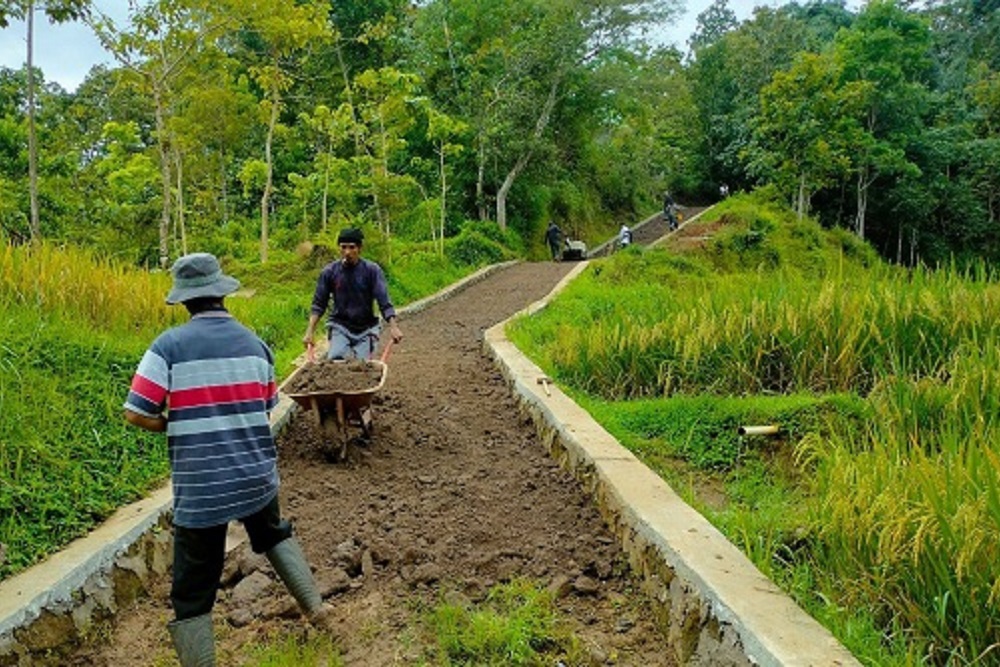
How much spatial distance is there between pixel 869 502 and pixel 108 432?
4007mm

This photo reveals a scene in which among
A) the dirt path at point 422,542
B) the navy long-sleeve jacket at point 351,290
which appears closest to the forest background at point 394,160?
the dirt path at point 422,542

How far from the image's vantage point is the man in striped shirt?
9.72ft

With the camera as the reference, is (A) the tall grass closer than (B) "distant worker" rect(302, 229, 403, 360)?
Yes

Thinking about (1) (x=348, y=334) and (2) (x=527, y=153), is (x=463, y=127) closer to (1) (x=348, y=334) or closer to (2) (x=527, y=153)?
(2) (x=527, y=153)

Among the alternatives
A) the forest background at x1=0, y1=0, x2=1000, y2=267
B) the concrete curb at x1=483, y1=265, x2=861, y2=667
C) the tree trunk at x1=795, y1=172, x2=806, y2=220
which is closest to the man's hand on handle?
the concrete curb at x1=483, y1=265, x2=861, y2=667

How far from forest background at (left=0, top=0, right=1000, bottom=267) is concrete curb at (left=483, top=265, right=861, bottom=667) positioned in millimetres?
6399

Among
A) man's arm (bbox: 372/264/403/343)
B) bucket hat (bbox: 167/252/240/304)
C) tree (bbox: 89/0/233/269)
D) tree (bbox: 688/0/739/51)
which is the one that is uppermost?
tree (bbox: 688/0/739/51)

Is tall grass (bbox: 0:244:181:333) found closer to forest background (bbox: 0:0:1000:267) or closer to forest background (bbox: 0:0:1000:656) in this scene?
forest background (bbox: 0:0:1000:656)

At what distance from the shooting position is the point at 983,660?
7.84 ft

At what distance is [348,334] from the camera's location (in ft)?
21.7

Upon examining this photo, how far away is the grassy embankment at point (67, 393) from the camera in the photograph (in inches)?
149

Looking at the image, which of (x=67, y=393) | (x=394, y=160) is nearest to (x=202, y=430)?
(x=67, y=393)

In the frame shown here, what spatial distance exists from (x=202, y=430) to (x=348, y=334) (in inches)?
143

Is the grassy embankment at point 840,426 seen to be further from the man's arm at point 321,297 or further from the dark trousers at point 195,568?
the man's arm at point 321,297
